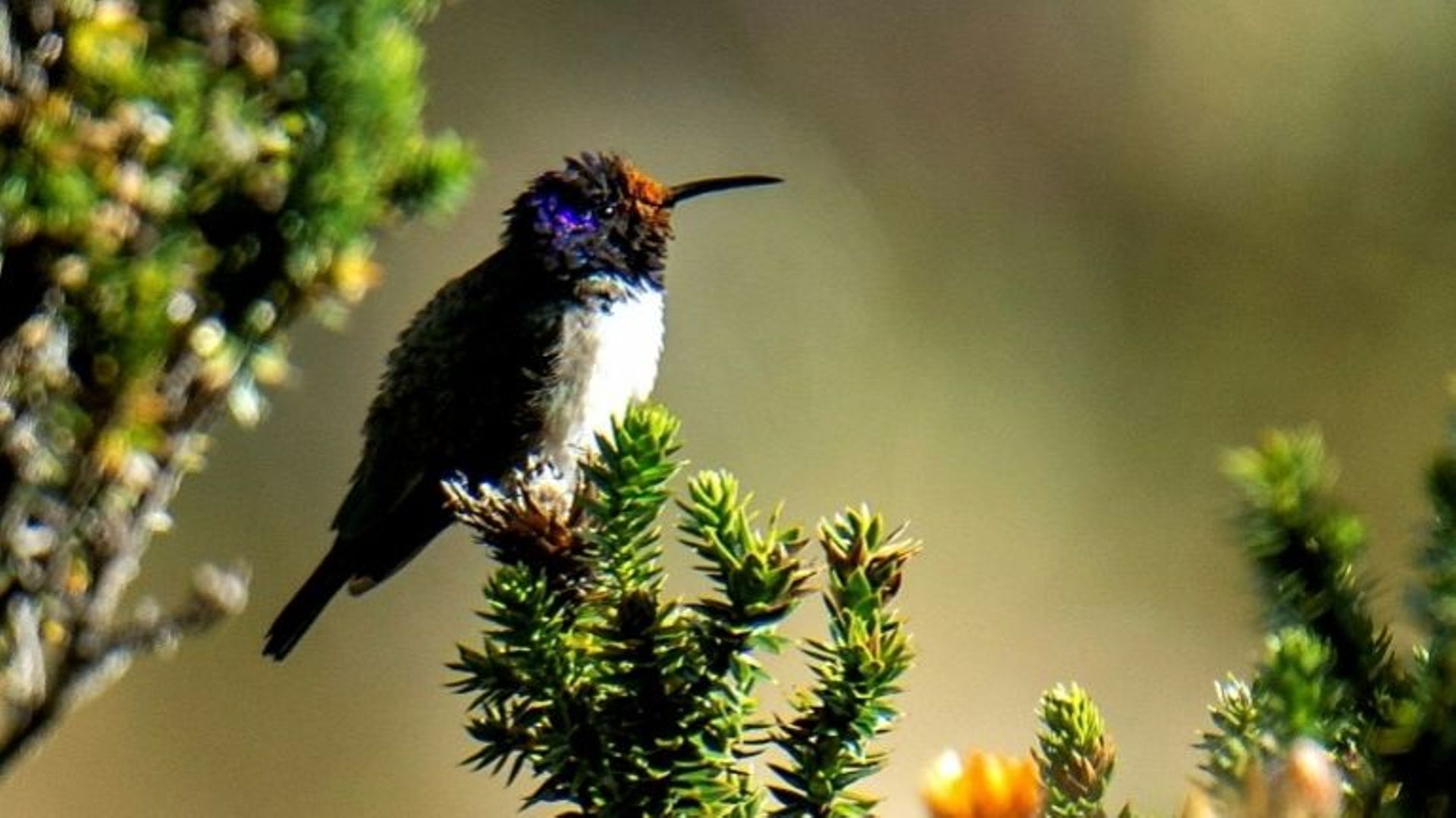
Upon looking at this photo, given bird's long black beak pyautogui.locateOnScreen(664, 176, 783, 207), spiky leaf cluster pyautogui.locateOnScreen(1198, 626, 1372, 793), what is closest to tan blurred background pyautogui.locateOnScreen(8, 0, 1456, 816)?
bird's long black beak pyautogui.locateOnScreen(664, 176, 783, 207)

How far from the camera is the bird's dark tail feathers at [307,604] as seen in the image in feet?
14.3

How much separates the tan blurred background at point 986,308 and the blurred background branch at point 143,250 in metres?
4.07

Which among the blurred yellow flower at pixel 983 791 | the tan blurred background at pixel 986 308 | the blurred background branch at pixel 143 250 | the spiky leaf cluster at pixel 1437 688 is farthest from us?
the tan blurred background at pixel 986 308

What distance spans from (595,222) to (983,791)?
3.23 m

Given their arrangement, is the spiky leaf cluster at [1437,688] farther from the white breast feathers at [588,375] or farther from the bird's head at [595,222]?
the bird's head at [595,222]

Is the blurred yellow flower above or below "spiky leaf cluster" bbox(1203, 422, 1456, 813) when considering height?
below

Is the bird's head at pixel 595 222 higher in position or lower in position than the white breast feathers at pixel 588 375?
higher

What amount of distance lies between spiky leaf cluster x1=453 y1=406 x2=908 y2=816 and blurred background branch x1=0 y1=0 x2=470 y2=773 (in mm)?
775

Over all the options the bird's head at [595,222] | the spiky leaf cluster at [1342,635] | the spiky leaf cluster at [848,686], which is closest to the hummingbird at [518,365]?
the bird's head at [595,222]

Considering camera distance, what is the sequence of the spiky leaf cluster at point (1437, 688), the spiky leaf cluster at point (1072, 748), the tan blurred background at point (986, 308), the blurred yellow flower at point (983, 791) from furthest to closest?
the tan blurred background at point (986, 308)
the spiky leaf cluster at point (1072, 748)
the blurred yellow flower at point (983, 791)
the spiky leaf cluster at point (1437, 688)

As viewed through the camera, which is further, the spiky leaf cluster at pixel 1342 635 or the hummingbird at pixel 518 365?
the hummingbird at pixel 518 365

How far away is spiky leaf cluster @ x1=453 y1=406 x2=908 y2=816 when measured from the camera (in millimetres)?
1669

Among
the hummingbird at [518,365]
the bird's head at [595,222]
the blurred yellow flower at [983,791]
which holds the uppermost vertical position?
the bird's head at [595,222]

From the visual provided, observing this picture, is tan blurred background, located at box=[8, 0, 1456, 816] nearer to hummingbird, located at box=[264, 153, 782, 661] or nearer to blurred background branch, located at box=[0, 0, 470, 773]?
hummingbird, located at box=[264, 153, 782, 661]
